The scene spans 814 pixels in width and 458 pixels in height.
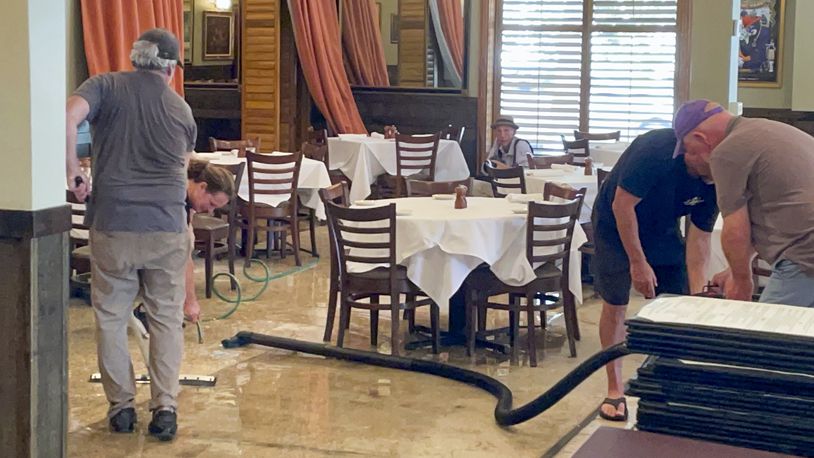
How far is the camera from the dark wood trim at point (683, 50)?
11.2 meters

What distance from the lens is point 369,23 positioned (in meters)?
13.2

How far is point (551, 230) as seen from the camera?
19.3ft

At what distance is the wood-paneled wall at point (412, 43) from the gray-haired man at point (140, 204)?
29.0 ft

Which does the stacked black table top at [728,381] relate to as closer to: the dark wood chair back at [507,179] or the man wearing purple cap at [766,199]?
the man wearing purple cap at [766,199]

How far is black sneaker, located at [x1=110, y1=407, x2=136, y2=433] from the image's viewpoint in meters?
4.57

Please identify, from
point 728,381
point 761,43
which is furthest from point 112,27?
point 728,381

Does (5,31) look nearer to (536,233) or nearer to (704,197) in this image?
(704,197)

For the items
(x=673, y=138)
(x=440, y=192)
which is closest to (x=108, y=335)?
(x=673, y=138)

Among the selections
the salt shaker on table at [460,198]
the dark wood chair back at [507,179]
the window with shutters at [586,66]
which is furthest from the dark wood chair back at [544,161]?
the salt shaker on table at [460,198]

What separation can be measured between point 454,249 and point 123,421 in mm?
1920

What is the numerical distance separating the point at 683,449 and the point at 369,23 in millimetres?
12172

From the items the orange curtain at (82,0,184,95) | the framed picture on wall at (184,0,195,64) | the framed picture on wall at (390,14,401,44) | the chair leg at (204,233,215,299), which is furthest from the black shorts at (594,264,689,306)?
the framed picture on wall at (184,0,195,64)

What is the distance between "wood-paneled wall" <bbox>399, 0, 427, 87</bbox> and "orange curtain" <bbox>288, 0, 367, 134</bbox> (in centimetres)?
81

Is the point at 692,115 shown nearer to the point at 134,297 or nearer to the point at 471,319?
the point at 134,297
